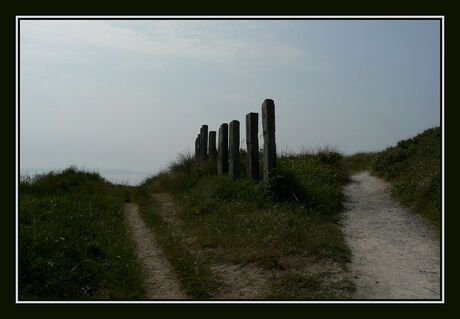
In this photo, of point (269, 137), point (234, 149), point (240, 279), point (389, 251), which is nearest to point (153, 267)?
point (240, 279)

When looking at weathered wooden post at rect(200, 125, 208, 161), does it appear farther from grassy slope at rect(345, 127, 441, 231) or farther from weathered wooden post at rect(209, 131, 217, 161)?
grassy slope at rect(345, 127, 441, 231)

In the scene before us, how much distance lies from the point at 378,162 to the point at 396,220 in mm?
6722

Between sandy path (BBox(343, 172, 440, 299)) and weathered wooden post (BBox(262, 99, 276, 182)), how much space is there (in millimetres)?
2043

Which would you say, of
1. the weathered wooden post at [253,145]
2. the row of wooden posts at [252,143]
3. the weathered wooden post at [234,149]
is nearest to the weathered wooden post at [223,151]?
the row of wooden posts at [252,143]

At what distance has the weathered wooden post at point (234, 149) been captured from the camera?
1109cm

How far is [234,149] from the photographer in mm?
11258

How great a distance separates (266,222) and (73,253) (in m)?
3.32

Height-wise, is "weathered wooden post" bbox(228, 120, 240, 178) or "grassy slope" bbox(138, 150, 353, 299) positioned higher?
"weathered wooden post" bbox(228, 120, 240, 178)

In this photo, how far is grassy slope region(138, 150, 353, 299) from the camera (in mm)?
5754

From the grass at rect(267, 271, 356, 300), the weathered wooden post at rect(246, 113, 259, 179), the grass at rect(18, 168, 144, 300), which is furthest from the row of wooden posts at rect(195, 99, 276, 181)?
the grass at rect(267, 271, 356, 300)

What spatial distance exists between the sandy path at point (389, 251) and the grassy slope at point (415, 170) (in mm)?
332

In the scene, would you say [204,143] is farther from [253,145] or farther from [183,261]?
[183,261]

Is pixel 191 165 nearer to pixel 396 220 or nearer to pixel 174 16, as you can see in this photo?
pixel 396 220

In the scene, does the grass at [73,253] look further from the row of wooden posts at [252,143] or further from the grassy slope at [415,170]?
the grassy slope at [415,170]
